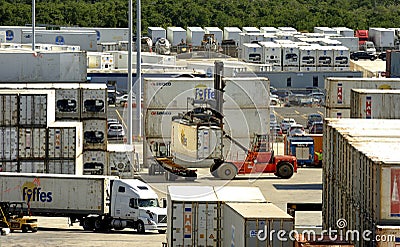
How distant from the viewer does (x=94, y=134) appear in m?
59.6

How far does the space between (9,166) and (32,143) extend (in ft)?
4.88

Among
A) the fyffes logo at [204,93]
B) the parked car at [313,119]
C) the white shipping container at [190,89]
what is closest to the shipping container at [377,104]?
the white shipping container at [190,89]

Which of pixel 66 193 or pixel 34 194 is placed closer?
pixel 66 193

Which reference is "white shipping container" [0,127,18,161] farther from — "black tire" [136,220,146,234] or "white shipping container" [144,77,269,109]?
"black tire" [136,220,146,234]

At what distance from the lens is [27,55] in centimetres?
6969

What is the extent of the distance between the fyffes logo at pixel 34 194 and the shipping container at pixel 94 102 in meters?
11.5

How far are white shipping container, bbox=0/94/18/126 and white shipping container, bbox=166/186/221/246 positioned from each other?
2060 centimetres

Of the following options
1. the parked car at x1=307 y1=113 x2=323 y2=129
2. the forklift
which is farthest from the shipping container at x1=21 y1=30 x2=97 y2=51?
the forklift

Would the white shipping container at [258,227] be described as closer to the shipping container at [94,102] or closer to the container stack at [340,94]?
the shipping container at [94,102]

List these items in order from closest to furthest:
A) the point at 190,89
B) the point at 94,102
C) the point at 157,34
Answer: the point at 94,102 → the point at 190,89 → the point at 157,34

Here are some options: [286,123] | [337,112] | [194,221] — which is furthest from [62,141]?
[286,123]

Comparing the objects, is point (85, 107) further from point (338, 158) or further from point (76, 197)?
point (338, 158)

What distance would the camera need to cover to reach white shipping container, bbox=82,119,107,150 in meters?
59.3

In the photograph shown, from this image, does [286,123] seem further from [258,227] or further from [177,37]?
[177,37]
